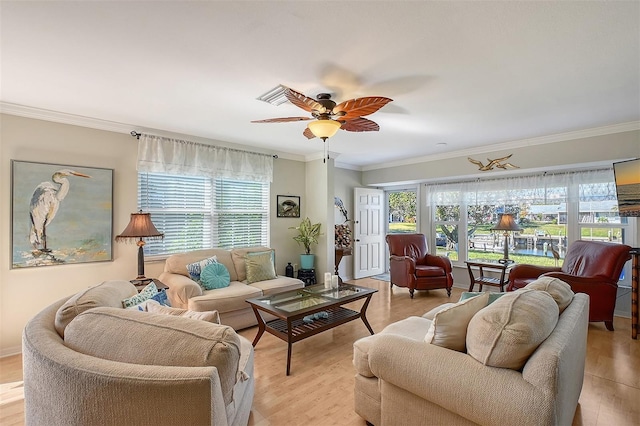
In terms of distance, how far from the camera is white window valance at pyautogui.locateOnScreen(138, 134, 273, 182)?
3727 mm

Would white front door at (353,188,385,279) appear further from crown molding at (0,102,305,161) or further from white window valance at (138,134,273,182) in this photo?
crown molding at (0,102,305,161)

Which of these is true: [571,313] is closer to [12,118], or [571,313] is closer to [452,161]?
[452,161]

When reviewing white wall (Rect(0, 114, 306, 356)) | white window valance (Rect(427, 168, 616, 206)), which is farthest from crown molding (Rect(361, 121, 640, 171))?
white wall (Rect(0, 114, 306, 356))

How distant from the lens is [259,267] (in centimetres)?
400

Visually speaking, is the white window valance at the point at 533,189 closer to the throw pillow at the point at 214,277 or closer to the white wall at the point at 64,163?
the throw pillow at the point at 214,277

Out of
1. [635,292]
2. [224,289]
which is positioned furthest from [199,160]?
[635,292]

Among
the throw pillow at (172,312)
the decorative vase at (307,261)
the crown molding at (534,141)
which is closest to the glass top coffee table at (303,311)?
the throw pillow at (172,312)

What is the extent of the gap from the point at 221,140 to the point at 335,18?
3.07 m

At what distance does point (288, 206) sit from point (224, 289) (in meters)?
2.03

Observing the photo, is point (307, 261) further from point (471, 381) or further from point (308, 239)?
point (471, 381)

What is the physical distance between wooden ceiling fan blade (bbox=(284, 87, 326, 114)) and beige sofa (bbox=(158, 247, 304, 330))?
2115 mm

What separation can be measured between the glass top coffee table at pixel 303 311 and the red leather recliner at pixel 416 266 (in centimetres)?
180

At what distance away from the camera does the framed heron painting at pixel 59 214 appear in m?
2.99

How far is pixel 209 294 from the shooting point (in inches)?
129
